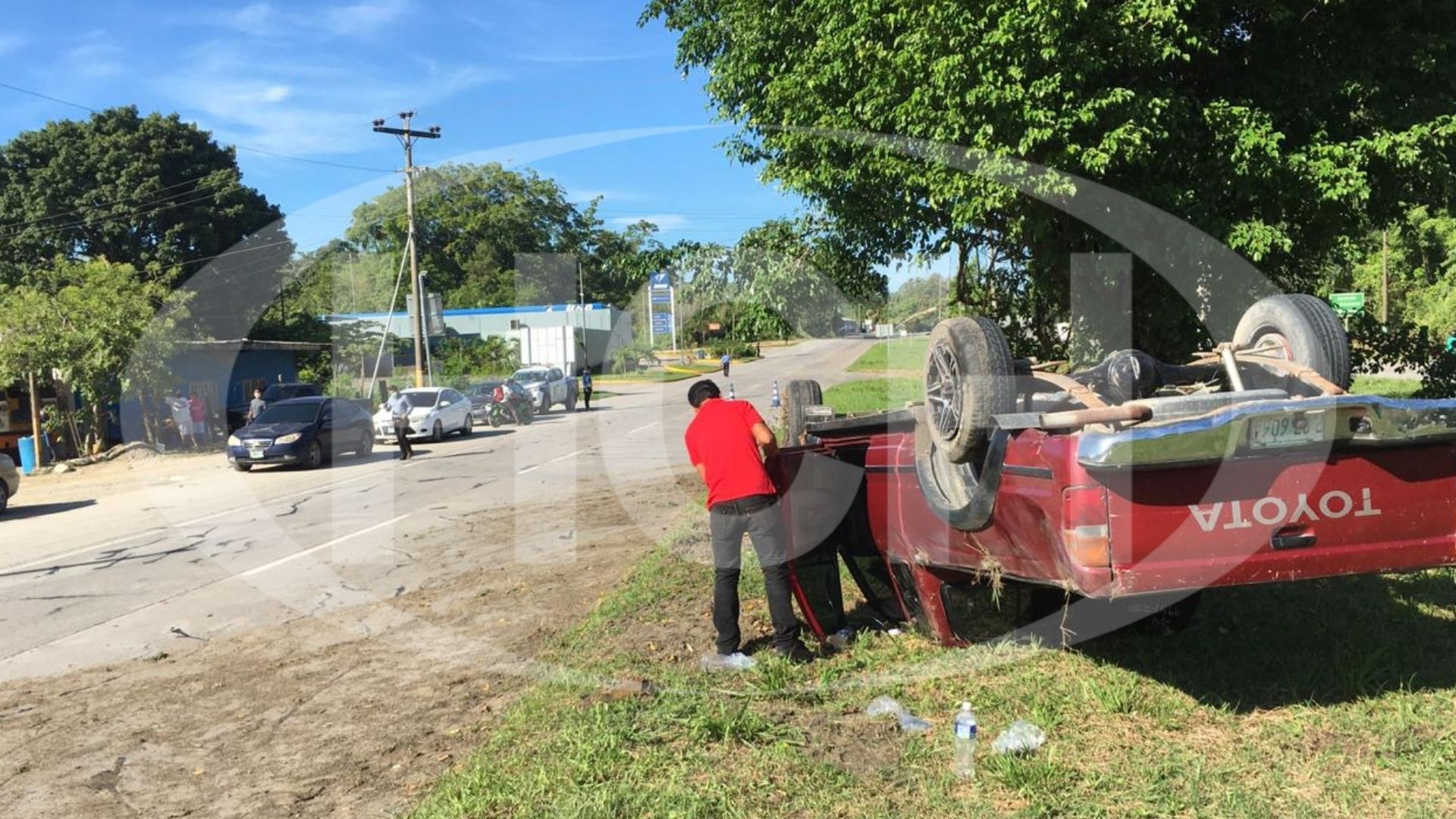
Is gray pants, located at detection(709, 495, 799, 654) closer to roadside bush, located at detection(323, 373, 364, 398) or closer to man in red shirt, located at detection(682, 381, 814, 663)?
man in red shirt, located at detection(682, 381, 814, 663)

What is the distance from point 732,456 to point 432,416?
19.9 meters

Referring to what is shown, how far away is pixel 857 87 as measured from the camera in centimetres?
898

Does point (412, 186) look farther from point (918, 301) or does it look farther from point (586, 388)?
point (918, 301)

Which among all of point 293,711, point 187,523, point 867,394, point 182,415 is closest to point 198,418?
point 182,415

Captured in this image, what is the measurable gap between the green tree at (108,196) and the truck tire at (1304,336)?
157 feet

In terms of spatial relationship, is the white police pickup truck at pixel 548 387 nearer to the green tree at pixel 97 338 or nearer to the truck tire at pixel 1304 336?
the green tree at pixel 97 338

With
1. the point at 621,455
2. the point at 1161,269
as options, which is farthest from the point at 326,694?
the point at 621,455

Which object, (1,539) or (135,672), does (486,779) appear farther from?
(1,539)

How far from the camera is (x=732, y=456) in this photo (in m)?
5.39

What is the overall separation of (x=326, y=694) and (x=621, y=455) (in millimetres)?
12862

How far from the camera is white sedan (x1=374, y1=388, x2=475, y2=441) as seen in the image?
23859 mm

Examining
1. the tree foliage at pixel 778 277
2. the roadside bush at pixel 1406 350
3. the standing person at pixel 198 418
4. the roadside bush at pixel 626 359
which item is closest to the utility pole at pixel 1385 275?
the roadside bush at pixel 1406 350

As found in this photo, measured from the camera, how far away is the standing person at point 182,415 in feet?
79.4

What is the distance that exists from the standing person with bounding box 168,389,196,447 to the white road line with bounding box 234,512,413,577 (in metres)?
15.2
